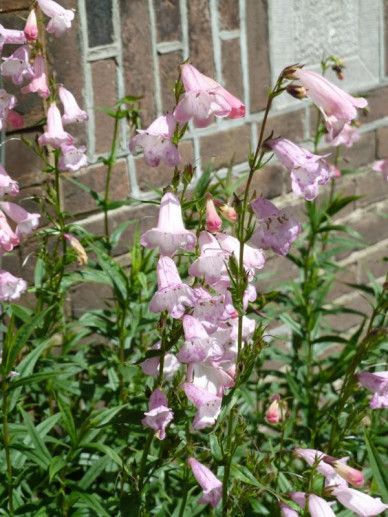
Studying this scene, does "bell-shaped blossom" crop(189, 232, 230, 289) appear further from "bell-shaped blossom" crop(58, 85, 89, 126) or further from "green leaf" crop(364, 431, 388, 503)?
"bell-shaped blossom" crop(58, 85, 89, 126)

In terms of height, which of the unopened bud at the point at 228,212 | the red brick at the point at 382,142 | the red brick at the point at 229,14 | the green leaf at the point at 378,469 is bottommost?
the red brick at the point at 382,142

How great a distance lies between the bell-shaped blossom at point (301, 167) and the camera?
190 centimetres

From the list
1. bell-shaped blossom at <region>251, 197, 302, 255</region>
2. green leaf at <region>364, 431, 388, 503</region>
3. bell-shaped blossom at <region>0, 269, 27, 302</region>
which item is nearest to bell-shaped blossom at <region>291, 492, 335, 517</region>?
green leaf at <region>364, 431, 388, 503</region>

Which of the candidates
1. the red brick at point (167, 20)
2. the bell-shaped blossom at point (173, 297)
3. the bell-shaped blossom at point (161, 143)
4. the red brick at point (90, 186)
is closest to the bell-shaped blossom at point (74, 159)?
the red brick at point (90, 186)

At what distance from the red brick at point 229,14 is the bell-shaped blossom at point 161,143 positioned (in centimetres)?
166

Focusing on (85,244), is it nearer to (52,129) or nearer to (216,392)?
(52,129)

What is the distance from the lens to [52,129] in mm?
2424

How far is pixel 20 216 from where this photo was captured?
2.40 metres

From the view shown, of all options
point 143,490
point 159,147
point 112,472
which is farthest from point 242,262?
point 112,472

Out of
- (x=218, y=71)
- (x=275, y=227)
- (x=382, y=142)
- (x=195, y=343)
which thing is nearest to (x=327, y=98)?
(x=275, y=227)

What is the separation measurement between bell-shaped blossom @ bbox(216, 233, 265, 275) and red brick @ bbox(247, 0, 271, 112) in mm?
1665

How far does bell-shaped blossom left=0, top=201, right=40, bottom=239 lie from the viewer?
2385mm

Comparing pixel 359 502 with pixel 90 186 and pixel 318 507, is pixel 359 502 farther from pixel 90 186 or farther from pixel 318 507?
pixel 90 186

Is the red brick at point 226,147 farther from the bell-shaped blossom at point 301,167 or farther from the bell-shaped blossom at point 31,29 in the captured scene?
the bell-shaped blossom at point 301,167
